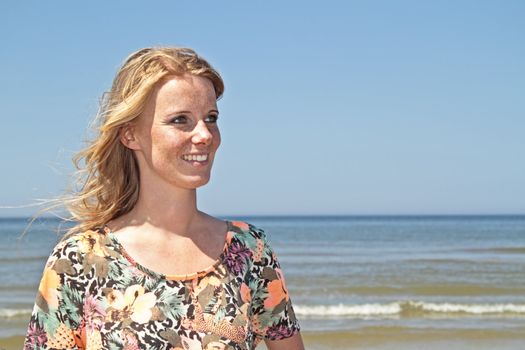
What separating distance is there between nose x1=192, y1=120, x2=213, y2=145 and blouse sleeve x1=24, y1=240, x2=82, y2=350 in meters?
0.47

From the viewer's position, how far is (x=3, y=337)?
9.23m

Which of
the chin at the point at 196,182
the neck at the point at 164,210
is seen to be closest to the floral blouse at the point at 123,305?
the neck at the point at 164,210

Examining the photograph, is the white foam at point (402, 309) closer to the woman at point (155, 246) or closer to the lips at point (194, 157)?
the woman at point (155, 246)

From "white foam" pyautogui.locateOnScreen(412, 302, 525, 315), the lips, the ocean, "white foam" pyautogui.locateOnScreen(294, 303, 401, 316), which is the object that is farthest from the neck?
"white foam" pyautogui.locateOnScreen(412, 302, 525, 315)

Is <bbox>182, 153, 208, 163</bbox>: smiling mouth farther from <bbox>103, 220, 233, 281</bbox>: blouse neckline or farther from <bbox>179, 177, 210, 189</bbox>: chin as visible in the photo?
<bbox>103, 220, 233, 281</bbox>: blouse neckline

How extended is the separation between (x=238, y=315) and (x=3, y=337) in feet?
25.6

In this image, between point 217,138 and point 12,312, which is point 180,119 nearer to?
point 217,138

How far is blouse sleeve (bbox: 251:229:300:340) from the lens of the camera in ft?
7.61

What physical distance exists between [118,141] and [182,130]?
0.78ft

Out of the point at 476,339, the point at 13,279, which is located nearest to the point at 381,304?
the point at 476,339

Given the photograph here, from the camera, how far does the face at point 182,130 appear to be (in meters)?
2.14

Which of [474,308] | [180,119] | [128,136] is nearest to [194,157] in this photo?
[180,119]

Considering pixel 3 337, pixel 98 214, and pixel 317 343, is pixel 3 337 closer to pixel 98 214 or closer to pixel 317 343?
pixel 317 343

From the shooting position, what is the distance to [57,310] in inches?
81.6
